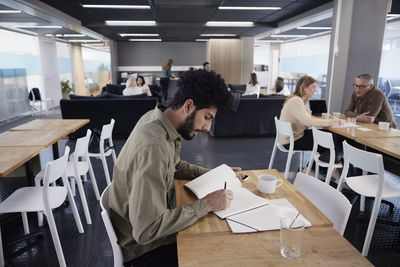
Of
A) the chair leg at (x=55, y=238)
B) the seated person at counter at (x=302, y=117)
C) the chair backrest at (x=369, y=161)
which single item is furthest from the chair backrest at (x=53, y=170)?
the seated person at counter at (x=302, y=117)

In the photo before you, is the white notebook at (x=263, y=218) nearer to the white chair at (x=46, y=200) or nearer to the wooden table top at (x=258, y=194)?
the wooden table top at (x=258, y=194)

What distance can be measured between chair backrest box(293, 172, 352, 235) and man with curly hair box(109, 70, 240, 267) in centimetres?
52

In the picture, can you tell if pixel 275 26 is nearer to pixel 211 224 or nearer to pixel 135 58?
pixel 135 58

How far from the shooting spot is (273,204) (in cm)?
129

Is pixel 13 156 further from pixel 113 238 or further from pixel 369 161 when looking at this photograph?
pixel 369 161

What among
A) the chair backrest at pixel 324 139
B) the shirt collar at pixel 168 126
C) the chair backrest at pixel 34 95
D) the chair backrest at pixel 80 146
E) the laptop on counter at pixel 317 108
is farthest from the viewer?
the chair backrest at pixel 34 95

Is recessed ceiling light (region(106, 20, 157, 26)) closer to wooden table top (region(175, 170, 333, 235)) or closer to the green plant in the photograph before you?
the green plant

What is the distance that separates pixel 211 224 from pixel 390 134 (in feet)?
8.02

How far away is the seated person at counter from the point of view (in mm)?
3240

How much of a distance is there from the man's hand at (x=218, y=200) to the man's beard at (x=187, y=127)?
12.2 inches

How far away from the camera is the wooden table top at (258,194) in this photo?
1.11 m

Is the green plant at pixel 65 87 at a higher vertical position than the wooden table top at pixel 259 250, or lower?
lower

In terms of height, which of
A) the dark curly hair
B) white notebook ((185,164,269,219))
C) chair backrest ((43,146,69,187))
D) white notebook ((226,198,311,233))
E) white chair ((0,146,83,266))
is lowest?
white chair ((0,146,83,266))

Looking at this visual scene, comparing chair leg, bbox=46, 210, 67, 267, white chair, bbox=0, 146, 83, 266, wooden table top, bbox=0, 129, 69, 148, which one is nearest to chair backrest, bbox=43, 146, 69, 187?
white chair, bbox=0, 146, 83, 266
